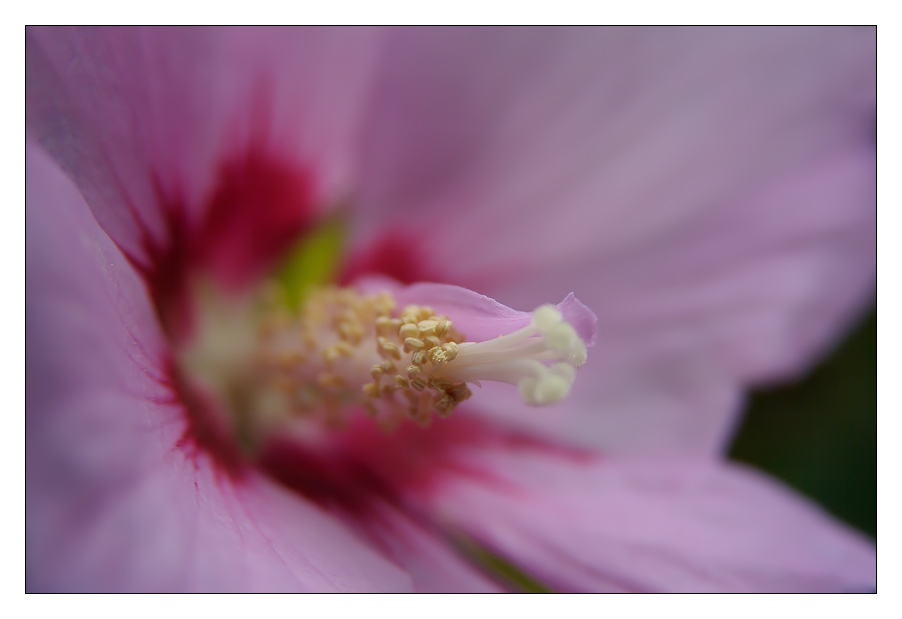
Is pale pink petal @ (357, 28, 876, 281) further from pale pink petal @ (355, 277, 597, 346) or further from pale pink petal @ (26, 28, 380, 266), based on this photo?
pale pink petal @ (355, 277, 597, 346)

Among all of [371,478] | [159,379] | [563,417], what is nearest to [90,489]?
[159,379]

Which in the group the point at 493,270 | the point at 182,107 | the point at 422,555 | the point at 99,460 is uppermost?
the point at 182,107

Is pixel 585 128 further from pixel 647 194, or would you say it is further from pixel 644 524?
pixel 644 524

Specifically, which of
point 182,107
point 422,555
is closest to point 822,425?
point 422,555

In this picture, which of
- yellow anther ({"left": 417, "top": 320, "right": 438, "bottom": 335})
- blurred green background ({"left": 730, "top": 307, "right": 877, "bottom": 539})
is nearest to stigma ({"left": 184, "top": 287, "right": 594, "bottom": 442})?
yellow anther ({"left": 417, "top": 320, "right": 438, "bottom": 335})

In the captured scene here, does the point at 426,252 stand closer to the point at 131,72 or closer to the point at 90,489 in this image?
the point at 131,72

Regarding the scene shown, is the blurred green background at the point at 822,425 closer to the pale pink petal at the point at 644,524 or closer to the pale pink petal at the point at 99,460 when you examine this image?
the pale pink petal at the point at 644,524
